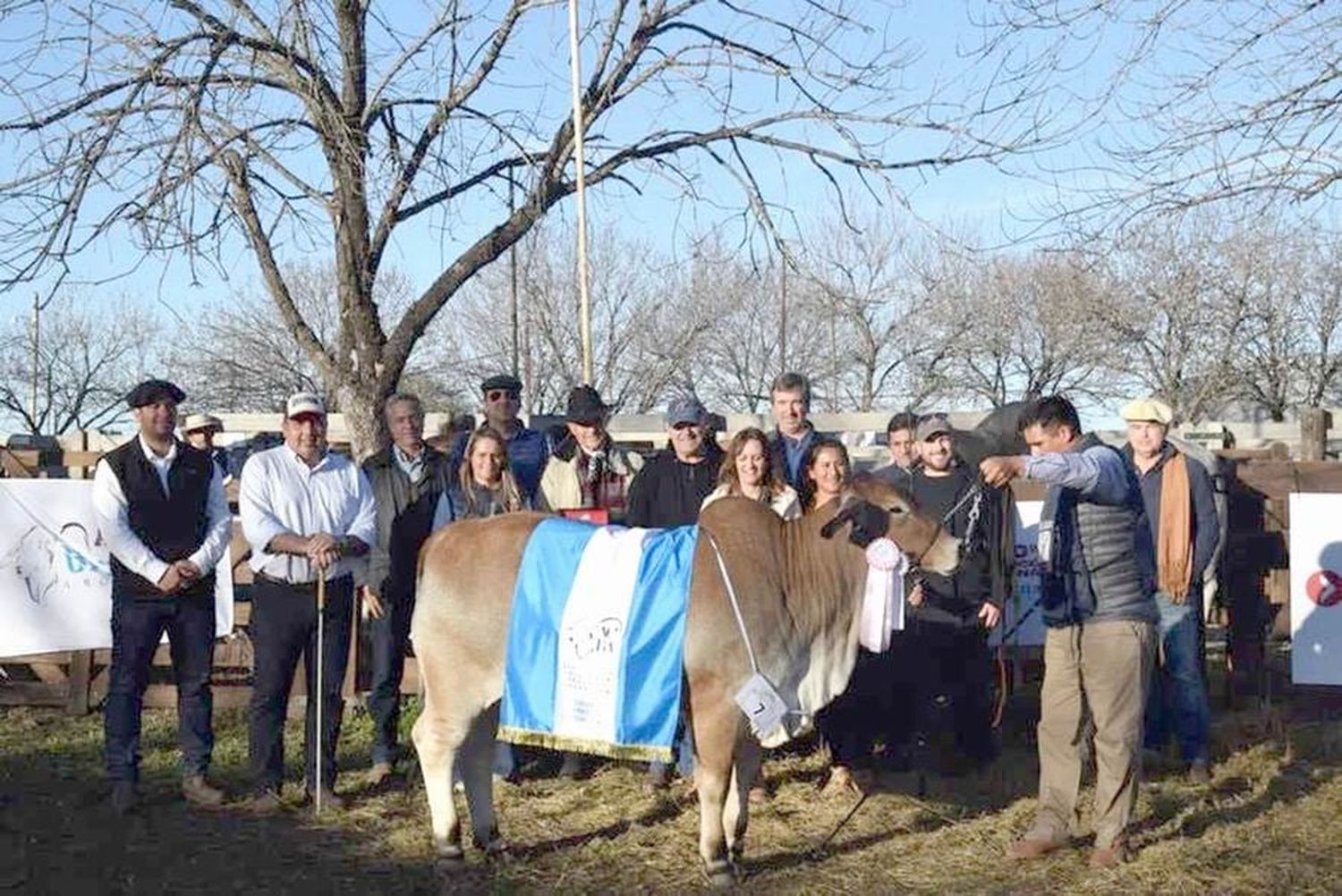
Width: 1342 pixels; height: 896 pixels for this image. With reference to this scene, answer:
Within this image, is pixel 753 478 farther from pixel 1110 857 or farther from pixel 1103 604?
pixel 1110 857

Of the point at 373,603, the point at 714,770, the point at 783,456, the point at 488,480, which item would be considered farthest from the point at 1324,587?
the point at 373,603

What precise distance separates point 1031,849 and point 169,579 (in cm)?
439

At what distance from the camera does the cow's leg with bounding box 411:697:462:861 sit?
672 centimetres

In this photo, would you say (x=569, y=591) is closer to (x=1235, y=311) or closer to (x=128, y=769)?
(x=128, y=769)

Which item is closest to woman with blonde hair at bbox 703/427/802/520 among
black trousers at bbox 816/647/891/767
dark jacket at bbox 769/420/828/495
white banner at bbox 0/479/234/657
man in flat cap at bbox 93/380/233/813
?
dark jacket at bbox 769/420/828/495

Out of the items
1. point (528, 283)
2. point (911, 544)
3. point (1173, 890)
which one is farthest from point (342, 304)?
point (528, 283)

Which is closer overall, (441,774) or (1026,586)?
(441,774)

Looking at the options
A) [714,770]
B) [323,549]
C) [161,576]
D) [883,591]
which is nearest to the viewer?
[714,770]

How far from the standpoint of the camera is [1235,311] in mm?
28406

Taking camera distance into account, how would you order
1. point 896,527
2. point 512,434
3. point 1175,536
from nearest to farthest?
point 896,527 < point 1175,536 < point 512,434

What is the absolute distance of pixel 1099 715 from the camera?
666 centimetres

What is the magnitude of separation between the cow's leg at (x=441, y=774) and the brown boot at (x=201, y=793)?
164cm

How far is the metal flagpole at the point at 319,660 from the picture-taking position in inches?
302

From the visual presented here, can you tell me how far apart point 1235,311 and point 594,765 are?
2307cm
